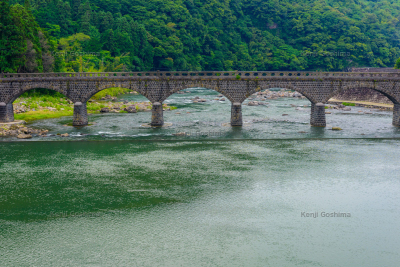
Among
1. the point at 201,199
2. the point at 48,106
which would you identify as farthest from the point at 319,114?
Result: the point at 48,106

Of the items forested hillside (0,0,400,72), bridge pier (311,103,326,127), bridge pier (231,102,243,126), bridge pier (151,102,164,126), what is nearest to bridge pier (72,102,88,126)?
bridge pier (151,102,164,126)

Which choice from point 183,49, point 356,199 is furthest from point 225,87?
point 183,49

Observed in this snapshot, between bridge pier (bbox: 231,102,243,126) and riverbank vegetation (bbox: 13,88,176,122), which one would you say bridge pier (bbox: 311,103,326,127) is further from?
riverbank vegetation (bbox: 13,88,176,122)

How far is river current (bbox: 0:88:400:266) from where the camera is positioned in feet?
71.2

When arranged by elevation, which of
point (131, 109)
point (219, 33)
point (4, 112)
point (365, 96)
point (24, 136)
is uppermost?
point (219, 33)

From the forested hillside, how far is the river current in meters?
54.0

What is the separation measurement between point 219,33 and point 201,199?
120m

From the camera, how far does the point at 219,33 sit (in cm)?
14200

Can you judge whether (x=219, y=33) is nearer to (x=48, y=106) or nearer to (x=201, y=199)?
(x=48, y=106)

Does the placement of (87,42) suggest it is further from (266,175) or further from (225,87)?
(266,175)

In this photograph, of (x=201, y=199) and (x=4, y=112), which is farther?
(x=4, y=112)

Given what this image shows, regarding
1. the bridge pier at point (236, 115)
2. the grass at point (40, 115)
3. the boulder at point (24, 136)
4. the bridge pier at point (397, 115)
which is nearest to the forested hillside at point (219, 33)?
the grass at point (40, 115)

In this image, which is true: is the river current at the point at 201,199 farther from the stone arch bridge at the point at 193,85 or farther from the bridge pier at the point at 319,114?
the stone arch bridge at the point at 193,85

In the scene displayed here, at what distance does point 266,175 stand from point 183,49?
99.3 metres
